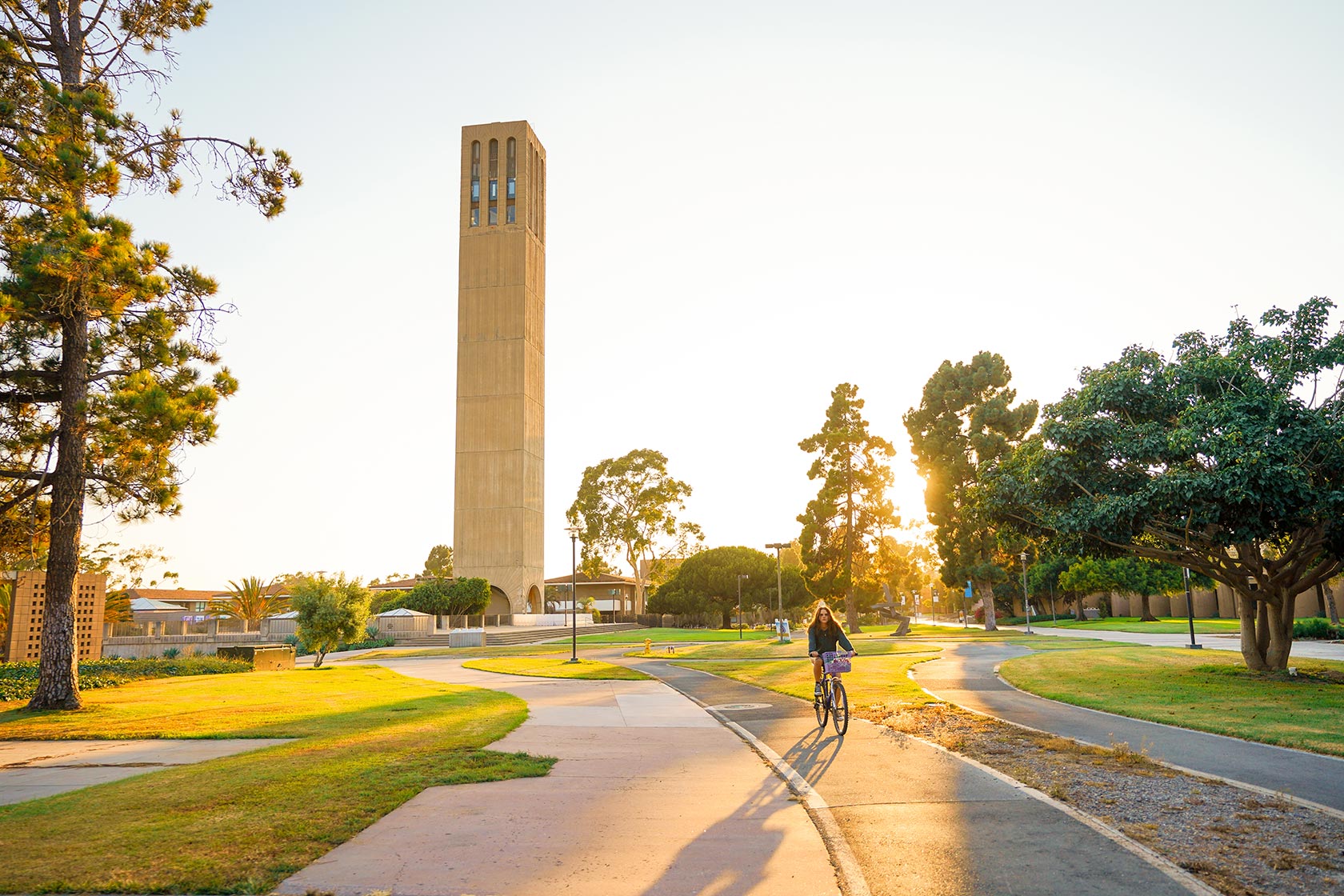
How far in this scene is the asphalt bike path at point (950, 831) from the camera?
535 cm

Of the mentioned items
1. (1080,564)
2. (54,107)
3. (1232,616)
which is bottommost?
(1232,616)

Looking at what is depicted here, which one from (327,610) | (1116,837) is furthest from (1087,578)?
(1116,837)

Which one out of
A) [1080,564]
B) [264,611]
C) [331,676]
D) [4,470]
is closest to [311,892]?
[4,470]

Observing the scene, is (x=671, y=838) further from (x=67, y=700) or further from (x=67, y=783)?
(x=67, y=700)

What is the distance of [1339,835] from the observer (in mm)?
6266

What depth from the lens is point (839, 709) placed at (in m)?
11.9

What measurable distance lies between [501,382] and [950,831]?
5764 centimetres

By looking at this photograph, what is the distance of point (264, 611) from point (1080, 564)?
58.0 meters

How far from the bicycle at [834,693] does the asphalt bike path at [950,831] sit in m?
0.52

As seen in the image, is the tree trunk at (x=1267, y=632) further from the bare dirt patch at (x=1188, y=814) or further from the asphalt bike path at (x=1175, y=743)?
the bare dirt patch at (x=1188, y=814)

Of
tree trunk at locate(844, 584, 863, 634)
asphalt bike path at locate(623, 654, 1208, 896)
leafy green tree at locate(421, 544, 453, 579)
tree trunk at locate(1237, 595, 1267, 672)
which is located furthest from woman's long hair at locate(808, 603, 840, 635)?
leafy green tree at locate(421, 544, 453, 579)

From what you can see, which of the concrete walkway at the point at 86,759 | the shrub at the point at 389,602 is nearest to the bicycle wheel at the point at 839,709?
the concrete walkway at the point at 86,759

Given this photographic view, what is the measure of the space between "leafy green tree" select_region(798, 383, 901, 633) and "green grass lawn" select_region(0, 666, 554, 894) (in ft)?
106

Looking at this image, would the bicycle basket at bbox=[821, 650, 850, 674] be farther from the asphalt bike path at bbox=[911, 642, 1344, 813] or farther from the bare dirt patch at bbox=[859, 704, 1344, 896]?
the asphalt bike path at bbox=[911, 642, 1344, 813]
